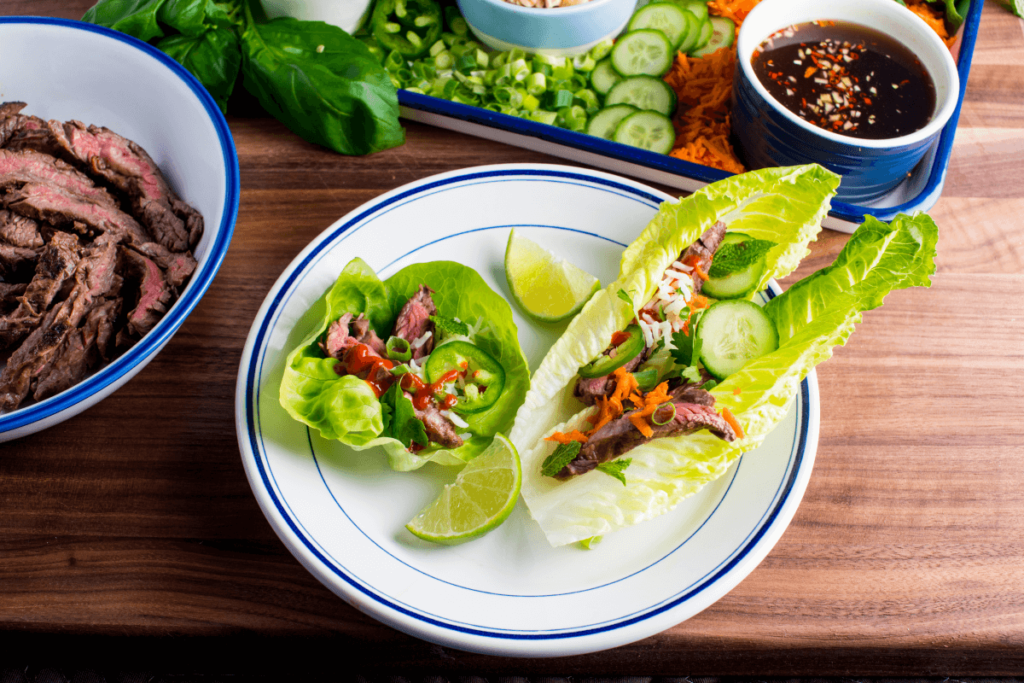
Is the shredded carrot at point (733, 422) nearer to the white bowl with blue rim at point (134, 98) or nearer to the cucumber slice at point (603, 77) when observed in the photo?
the white bowl with blue rim at point (134, 98)

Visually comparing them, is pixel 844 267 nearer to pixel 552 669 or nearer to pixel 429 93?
pixel 552 669

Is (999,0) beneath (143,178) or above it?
above

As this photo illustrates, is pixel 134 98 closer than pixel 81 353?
No

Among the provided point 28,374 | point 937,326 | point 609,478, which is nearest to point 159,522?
point 28,374

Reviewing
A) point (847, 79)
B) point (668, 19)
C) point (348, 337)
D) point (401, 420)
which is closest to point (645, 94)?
point (668, 19)

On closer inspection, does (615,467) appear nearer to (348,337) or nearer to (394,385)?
(394,385)

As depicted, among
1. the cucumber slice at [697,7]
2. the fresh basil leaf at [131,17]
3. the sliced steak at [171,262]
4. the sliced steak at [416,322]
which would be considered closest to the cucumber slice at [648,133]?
the cucumber slice at [697,7]
